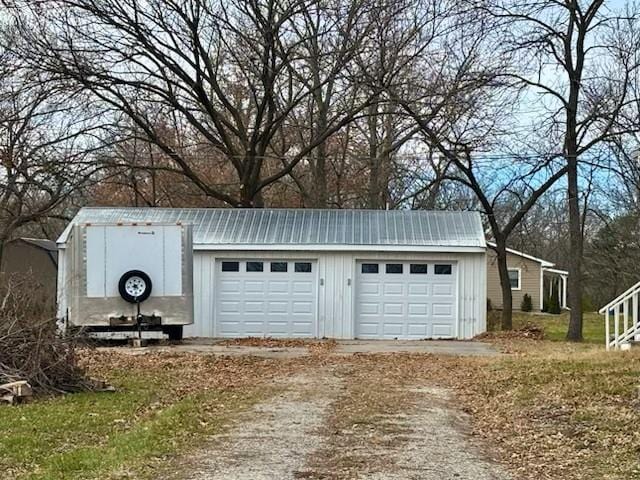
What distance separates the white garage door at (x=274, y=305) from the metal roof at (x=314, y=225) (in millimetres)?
740

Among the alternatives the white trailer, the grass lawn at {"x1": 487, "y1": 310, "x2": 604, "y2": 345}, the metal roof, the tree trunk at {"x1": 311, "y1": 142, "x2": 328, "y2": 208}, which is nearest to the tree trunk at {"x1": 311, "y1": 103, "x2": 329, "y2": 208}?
the tree trunk at {"x1": 311, "y1": 142, "x2": 328, "y2": 208}

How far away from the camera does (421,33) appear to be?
22.8m

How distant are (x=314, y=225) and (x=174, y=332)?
185 inches

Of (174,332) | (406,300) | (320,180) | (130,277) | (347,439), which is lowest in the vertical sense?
(347,439)

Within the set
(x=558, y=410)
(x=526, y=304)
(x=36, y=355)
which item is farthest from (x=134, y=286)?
(x=526, y=304)

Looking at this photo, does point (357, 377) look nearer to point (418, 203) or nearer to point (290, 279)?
point (290, 279)

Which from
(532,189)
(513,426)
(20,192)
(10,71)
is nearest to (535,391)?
(513,426)

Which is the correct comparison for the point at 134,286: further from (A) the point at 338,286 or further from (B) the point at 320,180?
(B) the point at 320,180

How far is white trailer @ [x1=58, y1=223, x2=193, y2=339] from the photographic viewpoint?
17250 millimetres

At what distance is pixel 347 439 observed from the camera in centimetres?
740

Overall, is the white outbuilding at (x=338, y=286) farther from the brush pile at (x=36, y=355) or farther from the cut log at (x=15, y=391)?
the cut log at (x=15, y=391)

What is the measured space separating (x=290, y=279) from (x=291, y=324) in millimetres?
1047

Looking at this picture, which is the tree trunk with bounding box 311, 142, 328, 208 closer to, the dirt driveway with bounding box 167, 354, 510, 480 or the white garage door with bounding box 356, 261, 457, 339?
the white garage door with bounding box 356, 261, 457, 339

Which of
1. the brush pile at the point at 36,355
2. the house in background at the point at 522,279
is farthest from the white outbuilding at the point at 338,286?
the house in background at the point at 522,279
